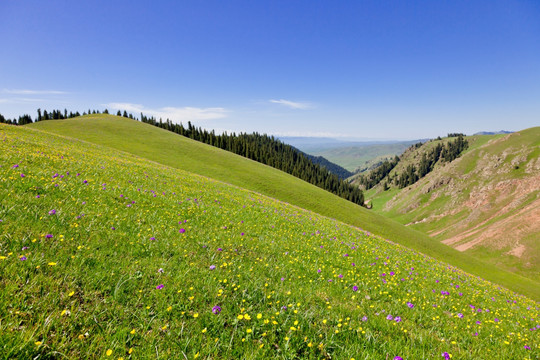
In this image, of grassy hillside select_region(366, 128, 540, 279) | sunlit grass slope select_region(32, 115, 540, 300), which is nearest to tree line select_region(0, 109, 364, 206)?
grassy hillside select_region(366, 128, 540, 279)

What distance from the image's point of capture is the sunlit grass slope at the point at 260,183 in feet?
128

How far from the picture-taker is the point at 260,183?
48219 millimetres

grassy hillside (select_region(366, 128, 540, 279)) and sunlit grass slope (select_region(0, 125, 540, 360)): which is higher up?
sunlit grass slope (select_region(0, 125, 540, 360))

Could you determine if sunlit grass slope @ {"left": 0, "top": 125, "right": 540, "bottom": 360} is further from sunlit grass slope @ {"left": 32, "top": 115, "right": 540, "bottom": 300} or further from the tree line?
the tree line

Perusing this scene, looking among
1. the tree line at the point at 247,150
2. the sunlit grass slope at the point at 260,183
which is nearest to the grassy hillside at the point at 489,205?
the sunlit grass slope at the point at 260,183

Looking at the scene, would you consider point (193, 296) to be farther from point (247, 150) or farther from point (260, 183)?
point (247, 150)

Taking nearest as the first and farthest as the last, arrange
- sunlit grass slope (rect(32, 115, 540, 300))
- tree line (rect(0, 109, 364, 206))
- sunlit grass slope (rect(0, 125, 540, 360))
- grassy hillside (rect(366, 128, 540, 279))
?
1. sunlit grass slope (rect(0, 125, 540, 360))
2. sunlit grass slope (rect(32, 115, 540, 300))
3. grassy hillside (rect(366, 128, 540, 279))
4. tree line (rect(0, 109, 364, 206))

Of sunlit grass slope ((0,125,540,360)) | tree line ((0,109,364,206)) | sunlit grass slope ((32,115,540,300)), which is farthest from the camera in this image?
tree line ((0,109,364,206))

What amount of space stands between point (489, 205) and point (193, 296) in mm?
136409

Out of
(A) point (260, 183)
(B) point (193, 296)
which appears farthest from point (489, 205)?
(B) point (193, 296)

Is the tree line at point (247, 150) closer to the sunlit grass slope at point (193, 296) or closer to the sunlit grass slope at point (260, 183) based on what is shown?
the sunlit grass slope at point (260, 183)

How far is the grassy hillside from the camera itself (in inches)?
2356

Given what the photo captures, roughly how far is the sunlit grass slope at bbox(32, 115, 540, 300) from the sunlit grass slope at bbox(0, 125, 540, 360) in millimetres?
35118

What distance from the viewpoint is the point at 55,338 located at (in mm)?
3027
